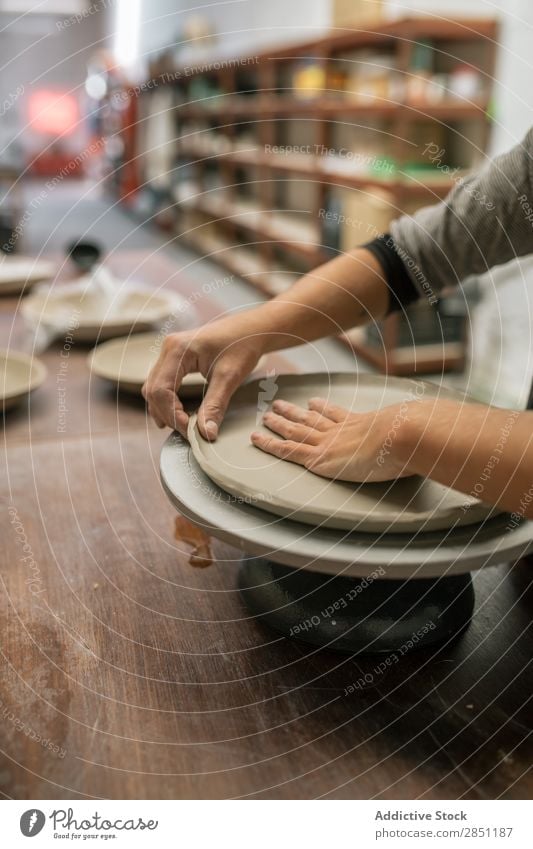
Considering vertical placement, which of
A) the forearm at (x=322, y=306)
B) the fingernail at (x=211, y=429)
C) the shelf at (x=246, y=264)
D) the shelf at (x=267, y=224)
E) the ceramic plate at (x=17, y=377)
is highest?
the shelf at (x=267, y=224)

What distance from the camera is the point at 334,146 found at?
3990 millimetres

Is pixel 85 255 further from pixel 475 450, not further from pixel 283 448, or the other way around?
pixel 475 450

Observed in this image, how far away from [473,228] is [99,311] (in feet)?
2.81

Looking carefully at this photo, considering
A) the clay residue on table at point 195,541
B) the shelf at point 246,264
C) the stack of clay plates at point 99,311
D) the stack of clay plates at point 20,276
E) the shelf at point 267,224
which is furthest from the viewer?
the shelf at point 246,264

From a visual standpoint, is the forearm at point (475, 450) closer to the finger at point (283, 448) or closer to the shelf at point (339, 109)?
the finger at point (283, 448)

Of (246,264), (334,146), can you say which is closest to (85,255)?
(334,146)

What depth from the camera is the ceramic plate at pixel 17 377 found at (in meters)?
1.17

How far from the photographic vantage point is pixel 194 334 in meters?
0.88

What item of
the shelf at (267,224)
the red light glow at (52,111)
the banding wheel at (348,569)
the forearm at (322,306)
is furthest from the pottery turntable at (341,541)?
the red light glow at (52,111)

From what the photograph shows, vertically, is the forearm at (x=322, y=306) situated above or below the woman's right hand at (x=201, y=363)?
above

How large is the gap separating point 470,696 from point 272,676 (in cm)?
16

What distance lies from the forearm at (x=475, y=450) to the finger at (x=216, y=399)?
8.6 inches

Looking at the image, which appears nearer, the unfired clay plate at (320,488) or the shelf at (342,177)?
the unfired clay plate at (320,488)
